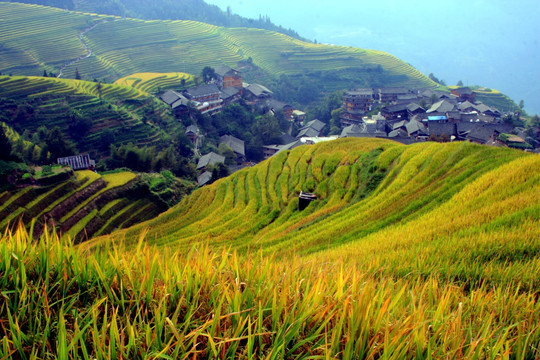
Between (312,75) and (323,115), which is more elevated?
(312,75)

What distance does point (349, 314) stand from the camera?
6.15 ft

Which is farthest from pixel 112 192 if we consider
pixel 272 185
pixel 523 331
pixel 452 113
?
pixel 452 113

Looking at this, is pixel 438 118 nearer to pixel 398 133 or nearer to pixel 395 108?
pixel 398 133

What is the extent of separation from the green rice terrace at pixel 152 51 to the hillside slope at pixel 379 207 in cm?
4579

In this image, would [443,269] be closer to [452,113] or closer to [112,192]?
[112,192]

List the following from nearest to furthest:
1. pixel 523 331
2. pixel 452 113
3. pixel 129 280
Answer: pixel 523 331 → pixel 129 280 → pixel 452 113

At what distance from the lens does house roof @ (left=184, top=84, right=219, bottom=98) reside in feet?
142

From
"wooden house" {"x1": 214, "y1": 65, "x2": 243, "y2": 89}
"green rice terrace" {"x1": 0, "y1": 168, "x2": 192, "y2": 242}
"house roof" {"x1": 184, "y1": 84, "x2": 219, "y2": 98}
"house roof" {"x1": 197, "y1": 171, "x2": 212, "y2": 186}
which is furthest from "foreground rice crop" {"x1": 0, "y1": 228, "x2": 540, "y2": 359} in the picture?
"wooden house" {"x1": 214, "y1": 65, "x2": 243, "y2": 89}

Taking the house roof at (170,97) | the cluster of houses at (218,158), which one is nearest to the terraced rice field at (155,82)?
the house roof at (170,97)

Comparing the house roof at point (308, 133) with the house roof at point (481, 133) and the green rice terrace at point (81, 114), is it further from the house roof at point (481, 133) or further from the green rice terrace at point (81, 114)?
the house roof at point (481, 133)

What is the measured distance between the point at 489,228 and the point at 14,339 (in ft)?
16.6

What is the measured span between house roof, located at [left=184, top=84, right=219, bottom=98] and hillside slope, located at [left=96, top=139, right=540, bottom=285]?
27690mm

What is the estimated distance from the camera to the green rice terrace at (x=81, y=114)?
30234 mm

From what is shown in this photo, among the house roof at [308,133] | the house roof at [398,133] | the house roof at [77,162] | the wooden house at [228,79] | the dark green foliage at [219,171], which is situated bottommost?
the dark green foliage at [219,171]
